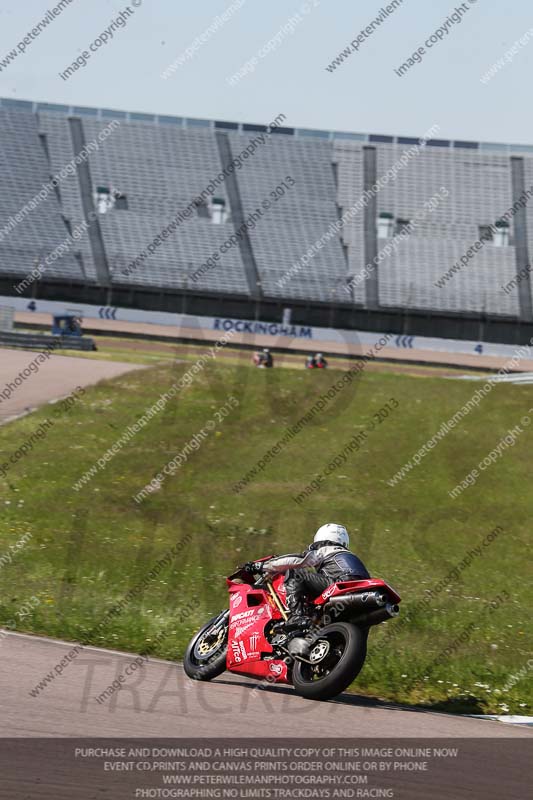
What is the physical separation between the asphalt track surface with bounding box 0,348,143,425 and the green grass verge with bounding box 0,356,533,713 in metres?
0.97

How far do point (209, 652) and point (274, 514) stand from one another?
8.27 m

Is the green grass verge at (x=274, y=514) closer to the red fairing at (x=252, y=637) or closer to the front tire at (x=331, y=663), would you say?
the red fairing at (x=252, y=637)

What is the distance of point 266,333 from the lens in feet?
167

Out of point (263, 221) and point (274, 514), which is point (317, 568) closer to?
point (274, 514)

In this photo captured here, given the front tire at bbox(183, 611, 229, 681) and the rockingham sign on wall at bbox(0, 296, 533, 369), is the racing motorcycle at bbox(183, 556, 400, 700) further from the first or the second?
the rockingham sign on wall at bbox(0, 296, 533, 369)

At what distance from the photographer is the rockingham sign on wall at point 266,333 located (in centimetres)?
4806

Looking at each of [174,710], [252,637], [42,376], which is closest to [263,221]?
[42,376]

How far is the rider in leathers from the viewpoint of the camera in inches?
309

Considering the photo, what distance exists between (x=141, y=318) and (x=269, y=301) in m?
7.21

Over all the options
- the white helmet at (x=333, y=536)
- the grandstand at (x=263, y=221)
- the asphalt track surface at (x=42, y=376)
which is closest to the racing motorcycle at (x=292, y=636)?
the white helmet at (x=333, y=536)

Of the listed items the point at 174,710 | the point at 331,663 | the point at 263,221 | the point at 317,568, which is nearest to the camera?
the point at 174,710

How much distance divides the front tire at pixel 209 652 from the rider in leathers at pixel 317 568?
1.99 ft

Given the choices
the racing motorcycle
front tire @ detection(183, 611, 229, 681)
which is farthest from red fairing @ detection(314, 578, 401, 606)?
front tire @ detection(183, 611, 229, 681)
